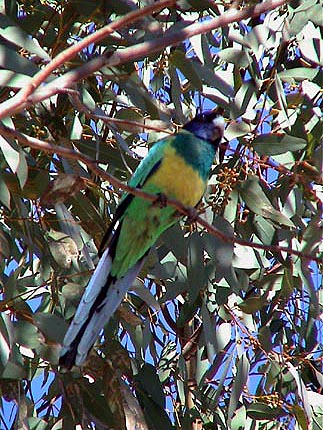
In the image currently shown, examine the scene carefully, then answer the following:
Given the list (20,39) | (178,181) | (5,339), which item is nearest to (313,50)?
(178,181)

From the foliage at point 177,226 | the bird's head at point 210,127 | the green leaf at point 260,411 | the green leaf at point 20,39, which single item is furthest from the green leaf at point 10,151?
the green leaf at point 260,411

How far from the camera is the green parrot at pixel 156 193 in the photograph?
7.36 ft

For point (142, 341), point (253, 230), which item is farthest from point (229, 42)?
point (142, 341)

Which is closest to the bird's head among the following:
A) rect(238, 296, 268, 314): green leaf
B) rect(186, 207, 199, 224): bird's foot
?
rect(186, 207, 199, 224): bird's foot

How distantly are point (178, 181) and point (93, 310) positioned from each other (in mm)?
412

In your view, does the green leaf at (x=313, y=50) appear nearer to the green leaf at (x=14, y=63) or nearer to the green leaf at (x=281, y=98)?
the green leaf at (x=281, y=98)

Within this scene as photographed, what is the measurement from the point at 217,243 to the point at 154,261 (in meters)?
0.19

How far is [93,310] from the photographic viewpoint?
2.11m

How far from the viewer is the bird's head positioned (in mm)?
2387

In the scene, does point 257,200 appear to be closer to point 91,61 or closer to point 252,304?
point 252,304

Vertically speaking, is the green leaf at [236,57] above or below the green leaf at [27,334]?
above

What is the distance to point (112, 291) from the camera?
86.4 inches

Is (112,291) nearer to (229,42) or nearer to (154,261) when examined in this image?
(154,261)

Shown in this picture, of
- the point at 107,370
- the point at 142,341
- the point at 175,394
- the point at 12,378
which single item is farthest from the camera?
the point at 175,394
